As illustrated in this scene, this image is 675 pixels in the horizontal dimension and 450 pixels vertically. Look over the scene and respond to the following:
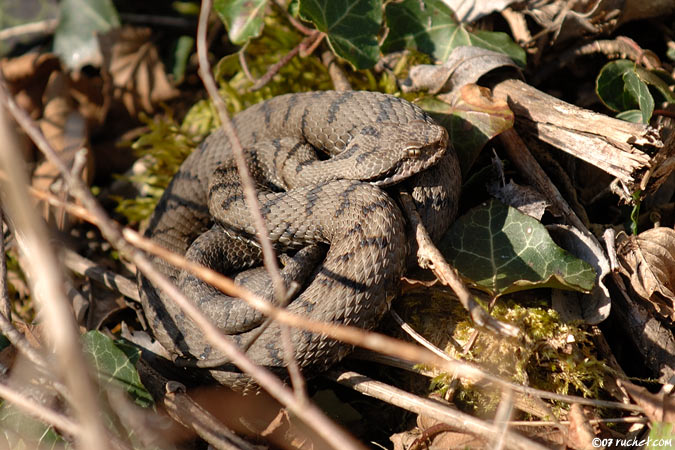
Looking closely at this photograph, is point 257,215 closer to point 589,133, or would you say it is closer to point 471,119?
point 471,119

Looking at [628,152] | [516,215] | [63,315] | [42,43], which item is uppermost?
[42,43]

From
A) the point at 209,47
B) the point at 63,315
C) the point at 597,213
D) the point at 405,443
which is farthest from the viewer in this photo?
the point at 209,47

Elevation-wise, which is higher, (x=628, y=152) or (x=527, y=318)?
(x=628, y=152)

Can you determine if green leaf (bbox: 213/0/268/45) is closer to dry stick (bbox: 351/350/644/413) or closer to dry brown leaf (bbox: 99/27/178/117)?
dry brown leaf (bbox: 99/27/178/117)

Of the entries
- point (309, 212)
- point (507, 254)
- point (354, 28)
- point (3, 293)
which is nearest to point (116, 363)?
point (3, 293)

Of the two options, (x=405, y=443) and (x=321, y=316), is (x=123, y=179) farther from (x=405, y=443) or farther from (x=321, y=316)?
(x=405, y=443)

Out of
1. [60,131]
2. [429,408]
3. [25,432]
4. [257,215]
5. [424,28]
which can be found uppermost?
[424,28]

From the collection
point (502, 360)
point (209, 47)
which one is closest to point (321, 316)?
point (502, 360)

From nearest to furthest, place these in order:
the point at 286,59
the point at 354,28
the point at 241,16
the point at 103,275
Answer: the point at 103,275 → the point at 354,28 → the point at 241,16 → the point at 286,59
